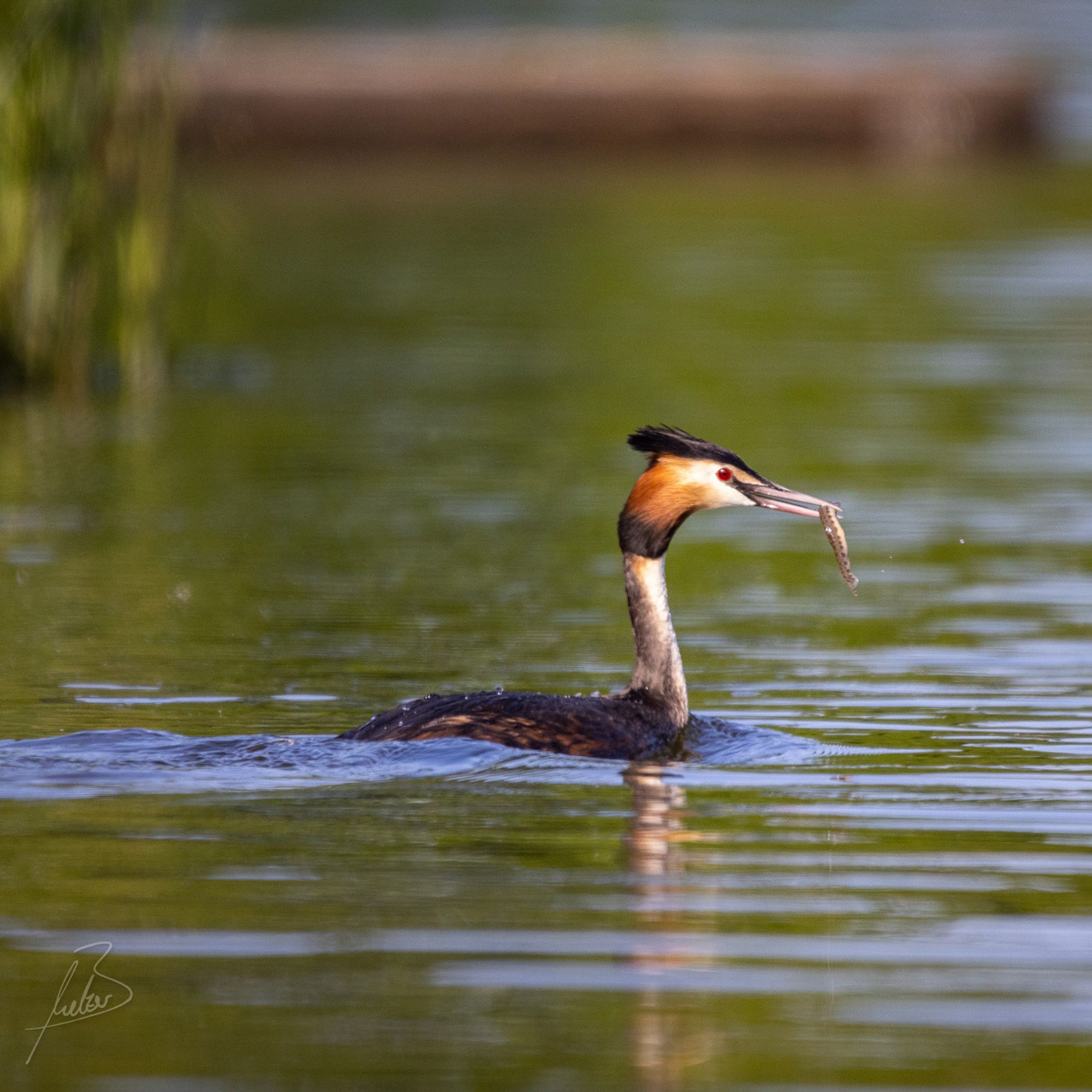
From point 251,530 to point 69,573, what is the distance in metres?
1.59

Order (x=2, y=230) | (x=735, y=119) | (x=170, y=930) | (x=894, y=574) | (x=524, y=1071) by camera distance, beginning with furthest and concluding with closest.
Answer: (x=735, y=119) < (x=2, y=230) < (x=894, y=574) < (x=170, y=930) < (x=524, y=1071)

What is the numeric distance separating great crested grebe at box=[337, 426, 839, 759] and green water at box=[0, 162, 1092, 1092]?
0.13 metres

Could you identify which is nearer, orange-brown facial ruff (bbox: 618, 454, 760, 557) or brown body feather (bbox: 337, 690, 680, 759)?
brown body feather (bbox: 337, 690, 680, 759)

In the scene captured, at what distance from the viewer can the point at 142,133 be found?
17000 mm

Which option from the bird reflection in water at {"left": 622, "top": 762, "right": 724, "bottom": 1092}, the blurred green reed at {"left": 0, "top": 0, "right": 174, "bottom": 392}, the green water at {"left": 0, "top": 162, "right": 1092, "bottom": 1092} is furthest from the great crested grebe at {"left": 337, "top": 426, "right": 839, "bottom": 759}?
the blurred green reed at {"left": 0, "top": 0, "right": 174, "bottom": 392}

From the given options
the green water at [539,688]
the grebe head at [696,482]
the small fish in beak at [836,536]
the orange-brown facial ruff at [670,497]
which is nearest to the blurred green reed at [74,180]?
the green water at [539,688]

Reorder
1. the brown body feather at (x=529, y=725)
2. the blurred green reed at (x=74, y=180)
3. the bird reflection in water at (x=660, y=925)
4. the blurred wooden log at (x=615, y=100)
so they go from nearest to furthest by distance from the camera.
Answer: the bird reflection in water at (x=660, y=925), the brown body feather at (x=529, y=725), the blurred green reed at (x=74, y=180), the blurred wooden log at (x=615, y=100)

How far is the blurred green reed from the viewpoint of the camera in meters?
16.3

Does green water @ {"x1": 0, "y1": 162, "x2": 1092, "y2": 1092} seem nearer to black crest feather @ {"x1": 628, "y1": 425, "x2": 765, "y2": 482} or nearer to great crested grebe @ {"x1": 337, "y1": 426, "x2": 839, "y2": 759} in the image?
great crested grebe @ {"x1": 337, "y1": 426, "x2": 839, "y2": 759}


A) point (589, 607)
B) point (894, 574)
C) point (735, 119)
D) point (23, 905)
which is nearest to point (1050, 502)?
point (894, 574)

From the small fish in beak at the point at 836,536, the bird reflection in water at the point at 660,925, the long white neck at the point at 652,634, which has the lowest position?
the bird reflection in water at the point at 660,925

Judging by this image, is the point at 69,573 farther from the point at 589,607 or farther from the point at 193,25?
the point at 193,25

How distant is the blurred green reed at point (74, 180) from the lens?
1627 cm

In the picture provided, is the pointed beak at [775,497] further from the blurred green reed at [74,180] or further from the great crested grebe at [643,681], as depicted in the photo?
the blurred green reed at [74,180]
